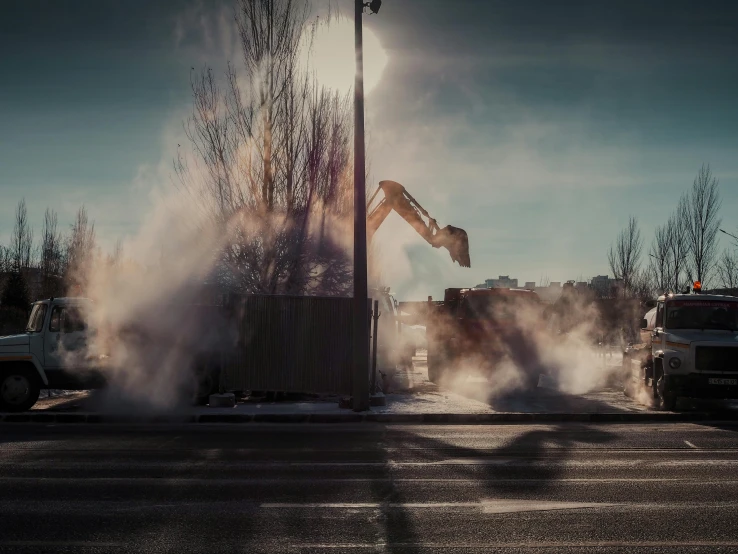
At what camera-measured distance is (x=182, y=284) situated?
738 inches

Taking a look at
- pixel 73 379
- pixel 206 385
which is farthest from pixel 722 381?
pixel 73 379

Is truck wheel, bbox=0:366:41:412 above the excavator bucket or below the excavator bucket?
below

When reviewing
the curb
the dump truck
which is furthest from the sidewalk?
the dump truck

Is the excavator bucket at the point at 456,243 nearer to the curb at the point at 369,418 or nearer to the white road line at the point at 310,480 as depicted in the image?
the curb at the point at 369,418

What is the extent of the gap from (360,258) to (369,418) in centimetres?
329

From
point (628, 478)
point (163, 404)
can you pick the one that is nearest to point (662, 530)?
point (628, 478)

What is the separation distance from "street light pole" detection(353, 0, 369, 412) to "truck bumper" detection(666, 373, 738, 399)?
6.59 meters

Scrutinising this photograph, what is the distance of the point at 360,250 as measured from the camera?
1625 cm

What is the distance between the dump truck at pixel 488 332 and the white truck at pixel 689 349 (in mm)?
2945

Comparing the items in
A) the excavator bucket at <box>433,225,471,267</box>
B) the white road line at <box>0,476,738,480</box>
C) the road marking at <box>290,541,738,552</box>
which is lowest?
the road marking at <box>290,541,738,552</box>

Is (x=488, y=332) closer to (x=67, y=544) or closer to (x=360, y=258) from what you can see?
(x=360, y=258)

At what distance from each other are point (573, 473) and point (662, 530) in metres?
2.65

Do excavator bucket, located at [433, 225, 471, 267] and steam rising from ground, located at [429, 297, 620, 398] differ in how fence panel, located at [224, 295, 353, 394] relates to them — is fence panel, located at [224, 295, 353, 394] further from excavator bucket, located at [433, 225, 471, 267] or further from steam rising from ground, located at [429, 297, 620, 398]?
excavator bucket, located at [433, 225, 471, 267]

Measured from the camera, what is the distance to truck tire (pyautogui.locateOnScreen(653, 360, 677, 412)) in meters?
16.6
